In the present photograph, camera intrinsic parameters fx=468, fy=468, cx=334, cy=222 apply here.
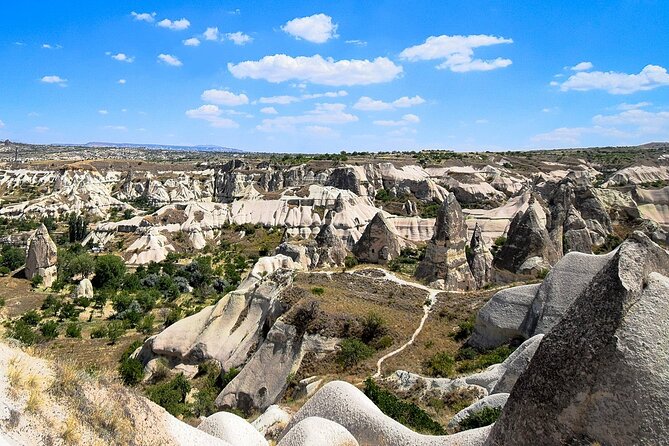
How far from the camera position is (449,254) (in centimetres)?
2820

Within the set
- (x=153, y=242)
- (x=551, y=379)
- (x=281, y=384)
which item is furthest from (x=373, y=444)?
(x=153, y=242)

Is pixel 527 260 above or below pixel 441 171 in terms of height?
below

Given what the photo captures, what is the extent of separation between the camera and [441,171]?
313 feet

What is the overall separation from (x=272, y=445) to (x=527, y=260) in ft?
82.2

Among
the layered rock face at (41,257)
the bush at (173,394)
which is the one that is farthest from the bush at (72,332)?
the layered rock face at (41,257)

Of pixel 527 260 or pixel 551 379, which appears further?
pixel 527 260

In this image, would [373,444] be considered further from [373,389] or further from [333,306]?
[333,306]

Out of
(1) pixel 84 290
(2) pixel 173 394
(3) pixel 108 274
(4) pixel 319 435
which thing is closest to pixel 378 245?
(2) pixel 173 394

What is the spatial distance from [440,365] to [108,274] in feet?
126

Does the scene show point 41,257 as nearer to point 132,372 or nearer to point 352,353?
point 132,372

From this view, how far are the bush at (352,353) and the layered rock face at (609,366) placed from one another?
11657 mm

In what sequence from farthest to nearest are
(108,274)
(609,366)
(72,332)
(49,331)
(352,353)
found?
(108,274), (72,332), (49,331), (352,353), (609,366)

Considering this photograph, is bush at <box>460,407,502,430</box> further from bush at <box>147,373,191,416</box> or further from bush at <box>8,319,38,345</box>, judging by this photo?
bush at <box>8,319,38,345</box>

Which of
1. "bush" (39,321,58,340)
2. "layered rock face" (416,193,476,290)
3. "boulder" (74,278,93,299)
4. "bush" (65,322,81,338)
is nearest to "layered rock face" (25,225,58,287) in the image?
"boulder" (74,278,93,299)
